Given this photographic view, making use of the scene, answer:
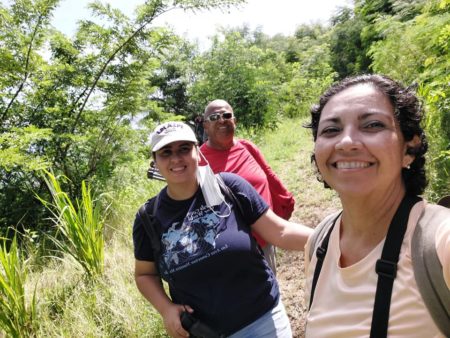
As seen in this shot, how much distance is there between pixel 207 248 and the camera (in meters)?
1.58

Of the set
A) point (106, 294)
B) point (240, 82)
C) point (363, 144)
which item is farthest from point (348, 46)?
point (363, 144)

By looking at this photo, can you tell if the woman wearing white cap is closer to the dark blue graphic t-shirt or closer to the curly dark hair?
the dark blue graphic t-shirt

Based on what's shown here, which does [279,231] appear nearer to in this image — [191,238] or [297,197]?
[191,238]

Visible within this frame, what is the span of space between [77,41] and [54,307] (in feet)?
12.1

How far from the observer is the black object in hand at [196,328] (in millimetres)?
1570

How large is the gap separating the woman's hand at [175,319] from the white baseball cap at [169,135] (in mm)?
743

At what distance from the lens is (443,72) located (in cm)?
386

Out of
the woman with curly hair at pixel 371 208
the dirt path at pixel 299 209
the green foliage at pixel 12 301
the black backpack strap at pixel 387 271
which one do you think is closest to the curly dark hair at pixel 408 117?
the woman with curly hair at pixel 371 208

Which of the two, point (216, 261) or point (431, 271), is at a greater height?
point (431, 271)

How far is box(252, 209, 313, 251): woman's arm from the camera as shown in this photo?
1675 millimetres

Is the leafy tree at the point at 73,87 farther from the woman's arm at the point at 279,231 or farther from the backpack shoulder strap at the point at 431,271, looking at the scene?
the backpack shoulder strap at the point at 431,271

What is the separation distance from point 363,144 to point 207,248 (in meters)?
0.87

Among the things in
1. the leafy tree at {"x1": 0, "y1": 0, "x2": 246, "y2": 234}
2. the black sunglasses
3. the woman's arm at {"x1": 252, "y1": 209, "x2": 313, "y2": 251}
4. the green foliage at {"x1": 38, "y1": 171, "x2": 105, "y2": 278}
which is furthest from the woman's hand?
the leafy tree at {"x1": 0, "y1": 0, "x2": 246, "y2": 234}

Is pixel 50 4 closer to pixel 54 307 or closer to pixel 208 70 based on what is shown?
pixel 54 307
